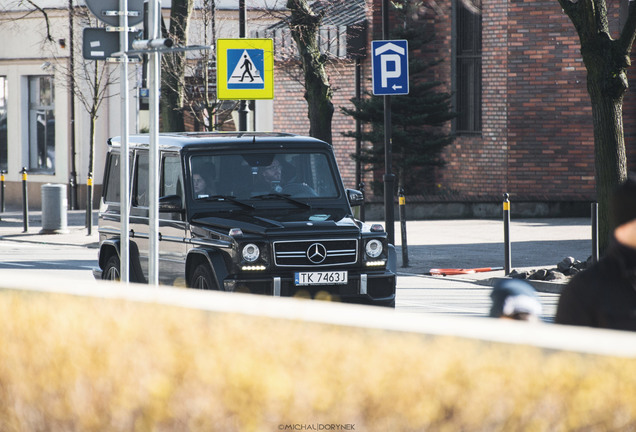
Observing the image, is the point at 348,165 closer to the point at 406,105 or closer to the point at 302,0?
the point at 406,105

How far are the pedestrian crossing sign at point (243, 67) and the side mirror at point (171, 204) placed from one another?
6829 millimetres

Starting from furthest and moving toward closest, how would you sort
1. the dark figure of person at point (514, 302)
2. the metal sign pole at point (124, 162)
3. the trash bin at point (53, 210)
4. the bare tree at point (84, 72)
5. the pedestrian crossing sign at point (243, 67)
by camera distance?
the bare tree at point (84, 72)
the trash bin at point (53, 210)
the pedestrian crossing sign at point (243, 67)
the metal sign pole at point (124, 162)
the dark figure of person at point (514, 302)

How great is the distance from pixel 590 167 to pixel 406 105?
171 inches

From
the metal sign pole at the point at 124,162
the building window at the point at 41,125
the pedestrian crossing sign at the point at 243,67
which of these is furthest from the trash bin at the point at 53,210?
the metal sign pole at the point at 124,162

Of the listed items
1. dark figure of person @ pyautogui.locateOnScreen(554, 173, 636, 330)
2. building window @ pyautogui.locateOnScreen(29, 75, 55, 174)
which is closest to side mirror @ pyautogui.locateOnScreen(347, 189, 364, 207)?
dark figure of person @ pyautogui.locateOnScreen(554, 173, 636, 330)

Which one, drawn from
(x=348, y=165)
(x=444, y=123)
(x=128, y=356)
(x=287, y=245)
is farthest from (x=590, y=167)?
(x=128, y=356)

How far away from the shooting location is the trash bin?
79.2 ft

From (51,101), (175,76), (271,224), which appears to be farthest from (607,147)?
(51,101)

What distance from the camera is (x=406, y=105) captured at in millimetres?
27719

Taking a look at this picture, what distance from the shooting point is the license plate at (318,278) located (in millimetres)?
9875

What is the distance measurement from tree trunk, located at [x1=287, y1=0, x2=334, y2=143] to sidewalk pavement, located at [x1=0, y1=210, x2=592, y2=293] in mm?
2473

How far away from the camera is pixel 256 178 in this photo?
10789 mm

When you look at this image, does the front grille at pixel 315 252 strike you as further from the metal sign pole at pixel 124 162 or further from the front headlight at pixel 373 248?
the metal sign pole at pixel 124 162

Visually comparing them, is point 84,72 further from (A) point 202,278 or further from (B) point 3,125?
(A) point 202,278
